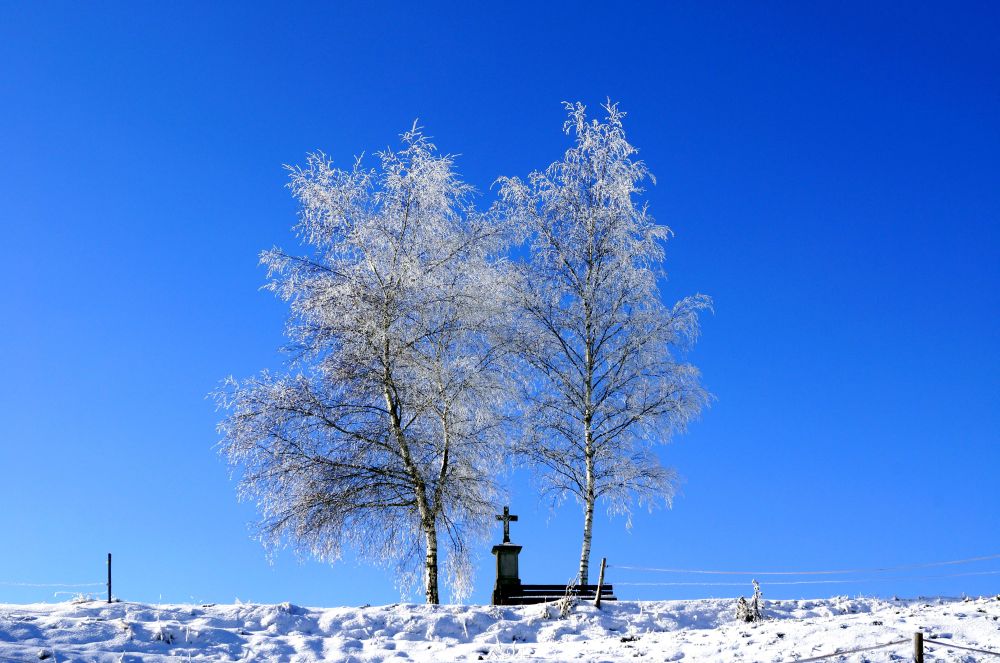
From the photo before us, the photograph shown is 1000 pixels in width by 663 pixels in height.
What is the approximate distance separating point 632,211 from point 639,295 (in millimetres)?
2090

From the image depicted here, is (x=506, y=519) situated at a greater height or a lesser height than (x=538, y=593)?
greater

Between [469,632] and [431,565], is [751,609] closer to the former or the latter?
[469,632]

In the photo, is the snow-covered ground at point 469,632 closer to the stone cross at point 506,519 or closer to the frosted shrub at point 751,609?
the frosted shrub at point 751,609

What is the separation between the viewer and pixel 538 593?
19.3m

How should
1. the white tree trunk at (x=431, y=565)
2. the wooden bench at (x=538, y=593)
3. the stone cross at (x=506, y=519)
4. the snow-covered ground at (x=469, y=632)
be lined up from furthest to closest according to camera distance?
the stone cross at (x=506, y=519)
the white tree trunk at (x=431, y=565)
the wooden bench at (x=538, y=593)
the snow-covered ground at (x=469, y=632)

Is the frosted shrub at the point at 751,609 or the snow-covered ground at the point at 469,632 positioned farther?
the frosted shrub at the point at 751,609

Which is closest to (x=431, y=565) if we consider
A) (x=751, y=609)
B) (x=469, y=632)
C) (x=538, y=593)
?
(x=538, y=593)

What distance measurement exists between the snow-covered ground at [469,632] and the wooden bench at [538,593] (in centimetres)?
138

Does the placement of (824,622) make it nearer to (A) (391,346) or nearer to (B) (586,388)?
(B) (586,388)

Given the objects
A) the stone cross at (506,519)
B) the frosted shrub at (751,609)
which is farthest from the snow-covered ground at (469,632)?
the stone cross at (506,519)

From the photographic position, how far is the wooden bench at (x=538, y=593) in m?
19.0

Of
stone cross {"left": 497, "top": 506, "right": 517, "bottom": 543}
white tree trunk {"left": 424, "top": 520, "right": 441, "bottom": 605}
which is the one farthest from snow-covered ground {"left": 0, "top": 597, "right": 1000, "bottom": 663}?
stone cross {"left": 497, "top": 506, "right": 517, "bottom": 543}

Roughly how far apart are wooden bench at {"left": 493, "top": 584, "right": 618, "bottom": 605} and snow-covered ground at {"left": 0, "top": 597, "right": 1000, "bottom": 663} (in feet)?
4.54

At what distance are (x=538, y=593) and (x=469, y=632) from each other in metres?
3.73
